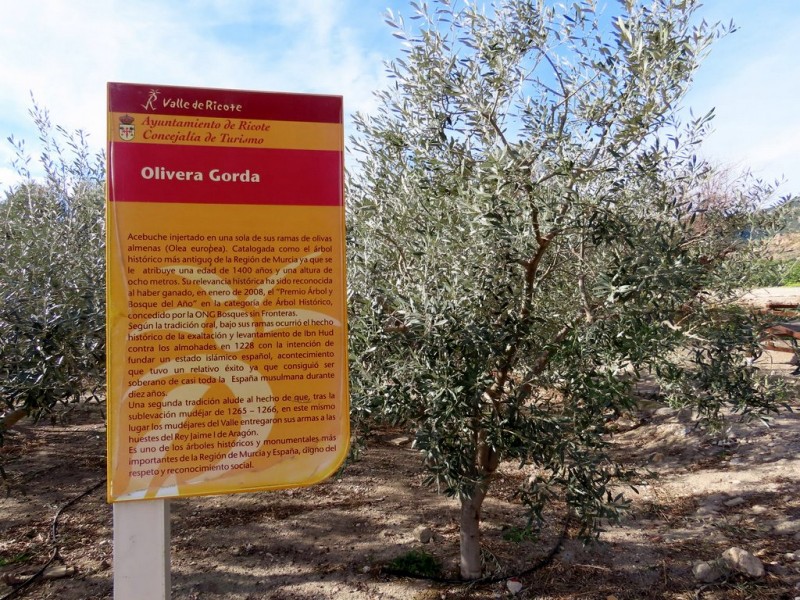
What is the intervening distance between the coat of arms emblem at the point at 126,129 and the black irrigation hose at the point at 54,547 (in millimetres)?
4363

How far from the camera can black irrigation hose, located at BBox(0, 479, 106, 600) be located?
4.51m

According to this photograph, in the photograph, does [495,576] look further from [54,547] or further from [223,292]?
[54,547]

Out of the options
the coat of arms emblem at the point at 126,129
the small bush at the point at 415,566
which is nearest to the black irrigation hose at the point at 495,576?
the small bush at the point at 415,566

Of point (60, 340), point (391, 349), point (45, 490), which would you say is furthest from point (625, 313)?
point (45, 490)

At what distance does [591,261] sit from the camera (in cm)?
345

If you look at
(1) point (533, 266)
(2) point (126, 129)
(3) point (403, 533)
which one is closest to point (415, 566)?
(3) point (403, 533)

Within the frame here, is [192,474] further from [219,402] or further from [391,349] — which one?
[391,349]

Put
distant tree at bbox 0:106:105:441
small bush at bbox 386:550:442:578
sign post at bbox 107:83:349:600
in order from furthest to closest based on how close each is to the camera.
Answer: small bush at bbox 386:550:442:578 < distant tree at bbox 0:106:105:441 < sign post at bbox 107:83:349:600

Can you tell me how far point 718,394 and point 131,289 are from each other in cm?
320

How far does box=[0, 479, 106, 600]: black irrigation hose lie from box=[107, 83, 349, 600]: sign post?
11.8 feet

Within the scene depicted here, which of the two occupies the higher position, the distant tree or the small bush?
the distant tree

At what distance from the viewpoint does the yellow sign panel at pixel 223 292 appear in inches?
79.9

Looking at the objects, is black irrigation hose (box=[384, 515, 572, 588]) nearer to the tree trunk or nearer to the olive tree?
the tree trunk

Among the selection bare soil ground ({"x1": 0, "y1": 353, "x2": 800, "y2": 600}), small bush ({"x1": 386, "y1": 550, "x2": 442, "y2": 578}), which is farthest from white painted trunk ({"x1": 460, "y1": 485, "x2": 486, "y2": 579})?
small bush ({"x1": 386, "y1": 550, "x2": 442, "y2": 578})
